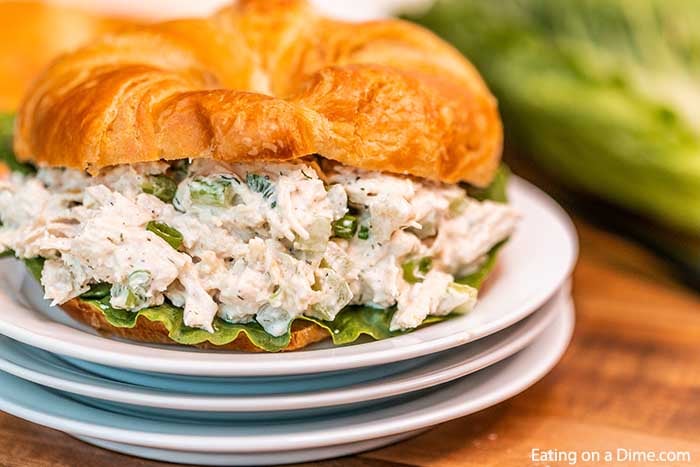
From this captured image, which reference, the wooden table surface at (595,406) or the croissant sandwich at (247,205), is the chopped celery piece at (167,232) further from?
the wooden table surface at (595,406)

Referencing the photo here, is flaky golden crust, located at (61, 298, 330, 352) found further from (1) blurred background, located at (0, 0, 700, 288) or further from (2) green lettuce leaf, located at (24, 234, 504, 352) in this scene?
(1) blurred background, located at (0, 0, 700, 288)

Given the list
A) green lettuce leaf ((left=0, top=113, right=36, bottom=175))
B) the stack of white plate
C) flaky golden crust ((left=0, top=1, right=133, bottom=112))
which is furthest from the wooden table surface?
flaky golden crust ((left=0, top=1, right=133, bottom=112))

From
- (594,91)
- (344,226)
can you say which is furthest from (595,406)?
(594,91)

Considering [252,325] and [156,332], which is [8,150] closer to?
[156,332]

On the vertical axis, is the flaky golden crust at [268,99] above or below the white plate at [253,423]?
above

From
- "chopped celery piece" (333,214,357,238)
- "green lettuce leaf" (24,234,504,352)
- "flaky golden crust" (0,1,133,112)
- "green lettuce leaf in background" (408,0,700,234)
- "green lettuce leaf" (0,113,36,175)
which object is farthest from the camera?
"flaky golden crust" (0,1,133,112)

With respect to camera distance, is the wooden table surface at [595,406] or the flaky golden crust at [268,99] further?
the wooden table surface at [595,406]

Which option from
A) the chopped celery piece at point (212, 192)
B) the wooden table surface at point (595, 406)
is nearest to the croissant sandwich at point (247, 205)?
the chopped celery piece at point (212, 192)
